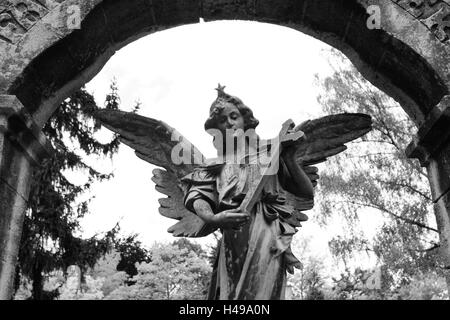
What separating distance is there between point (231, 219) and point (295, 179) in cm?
79

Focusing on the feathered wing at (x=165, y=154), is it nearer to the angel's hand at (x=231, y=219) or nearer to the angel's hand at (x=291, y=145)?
the angel's hand at (x=231, y=219)

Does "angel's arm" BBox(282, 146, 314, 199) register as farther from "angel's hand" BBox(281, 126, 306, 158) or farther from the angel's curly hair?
the angel's curly hair

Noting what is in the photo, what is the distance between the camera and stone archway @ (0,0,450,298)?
3.99 metres

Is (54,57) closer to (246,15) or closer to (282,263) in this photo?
(246,15)

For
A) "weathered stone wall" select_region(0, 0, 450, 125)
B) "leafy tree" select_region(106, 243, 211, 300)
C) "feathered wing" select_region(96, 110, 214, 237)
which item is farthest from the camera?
"leafy tree" select_region(106, 243, 211, 300)

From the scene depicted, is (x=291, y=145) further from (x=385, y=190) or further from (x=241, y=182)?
(x=385, y=190)

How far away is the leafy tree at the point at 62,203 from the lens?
10.1 meters

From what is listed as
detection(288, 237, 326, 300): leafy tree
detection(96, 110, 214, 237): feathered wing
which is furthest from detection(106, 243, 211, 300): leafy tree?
detection(96, 110, 214, 237): feathered wing

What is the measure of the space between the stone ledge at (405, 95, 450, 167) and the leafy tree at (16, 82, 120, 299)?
24.5 ft

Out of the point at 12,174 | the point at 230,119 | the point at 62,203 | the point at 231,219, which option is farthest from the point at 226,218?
the point at 62,203

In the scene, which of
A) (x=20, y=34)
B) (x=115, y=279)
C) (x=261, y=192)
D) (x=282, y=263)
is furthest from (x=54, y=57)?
(x=115, y=279)

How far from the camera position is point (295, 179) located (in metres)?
3.87

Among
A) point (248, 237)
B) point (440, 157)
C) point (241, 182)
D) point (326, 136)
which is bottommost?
point (248, 237)

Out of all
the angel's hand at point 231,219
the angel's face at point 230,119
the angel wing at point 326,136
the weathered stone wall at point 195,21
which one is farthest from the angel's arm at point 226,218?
the weathered stone wall at point 195,21
